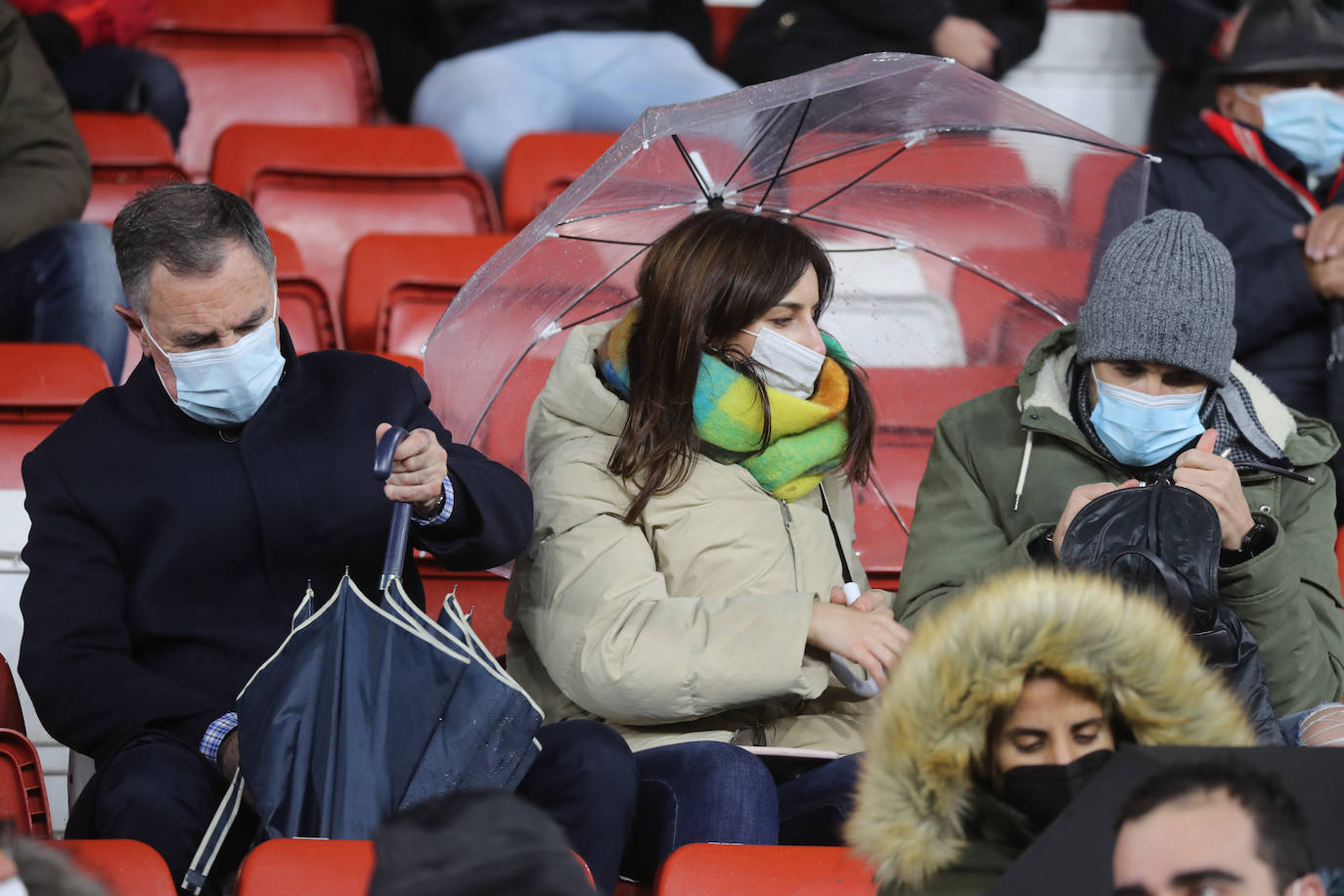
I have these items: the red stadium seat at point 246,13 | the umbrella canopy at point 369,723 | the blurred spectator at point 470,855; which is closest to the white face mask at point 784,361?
the umbrella canopy at point 369,723

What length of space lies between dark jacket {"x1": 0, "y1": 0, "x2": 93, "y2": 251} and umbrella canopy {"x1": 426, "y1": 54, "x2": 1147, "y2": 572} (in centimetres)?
123

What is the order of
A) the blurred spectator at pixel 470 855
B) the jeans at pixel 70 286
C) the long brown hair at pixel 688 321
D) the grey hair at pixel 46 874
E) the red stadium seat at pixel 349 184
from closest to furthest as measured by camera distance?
the blurred spectator at pixel 470 855
the grey hair at pixel 46 874
the long brown hair at pixel 688 321
the jeans at pixel 70 286
the red stadium seat at pixel 349 184

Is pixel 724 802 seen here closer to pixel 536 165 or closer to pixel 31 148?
pixel 31 148

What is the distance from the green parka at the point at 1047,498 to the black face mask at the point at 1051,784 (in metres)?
0.86

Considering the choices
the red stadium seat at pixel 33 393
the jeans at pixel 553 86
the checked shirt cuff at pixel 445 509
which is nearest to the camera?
the checked shirt cuff at pixel 445 509

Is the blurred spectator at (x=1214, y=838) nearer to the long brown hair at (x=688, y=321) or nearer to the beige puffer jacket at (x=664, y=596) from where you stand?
the beige puffer jacket at (x=664, y=596)

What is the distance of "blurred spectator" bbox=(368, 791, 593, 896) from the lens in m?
1.22

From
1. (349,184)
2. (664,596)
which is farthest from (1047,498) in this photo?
(349,184)

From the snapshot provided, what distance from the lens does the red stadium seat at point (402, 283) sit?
12.7 feet

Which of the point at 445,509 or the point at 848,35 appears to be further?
the point at 848,35

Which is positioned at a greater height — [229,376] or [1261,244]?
[229,376]

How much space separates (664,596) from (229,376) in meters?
0.75

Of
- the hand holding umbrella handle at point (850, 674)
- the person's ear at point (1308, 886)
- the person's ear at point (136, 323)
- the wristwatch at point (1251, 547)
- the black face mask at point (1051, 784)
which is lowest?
the hand holding umbrella handle at point (850, 674)

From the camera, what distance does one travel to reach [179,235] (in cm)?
245
